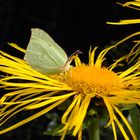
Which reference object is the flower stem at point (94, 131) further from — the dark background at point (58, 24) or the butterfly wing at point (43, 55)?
the dark background at point (58, 24)

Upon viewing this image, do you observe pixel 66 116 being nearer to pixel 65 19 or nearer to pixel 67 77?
pixel 67 77

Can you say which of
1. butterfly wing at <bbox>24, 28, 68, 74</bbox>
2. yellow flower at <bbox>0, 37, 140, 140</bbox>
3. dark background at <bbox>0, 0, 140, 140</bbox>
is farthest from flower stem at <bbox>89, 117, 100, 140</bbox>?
dark background at <bbox>0, 0, 140, 140</bbox>

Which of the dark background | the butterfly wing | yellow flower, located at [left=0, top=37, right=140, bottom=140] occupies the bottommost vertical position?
yellow flower, located at [left=0, top=37, right=140, bottom=140]

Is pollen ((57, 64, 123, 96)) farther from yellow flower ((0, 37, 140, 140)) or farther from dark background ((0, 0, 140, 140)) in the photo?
dark background ((0, 0, 140, 140))

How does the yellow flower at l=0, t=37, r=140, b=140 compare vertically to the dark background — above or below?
below

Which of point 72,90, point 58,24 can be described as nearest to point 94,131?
point 72,90

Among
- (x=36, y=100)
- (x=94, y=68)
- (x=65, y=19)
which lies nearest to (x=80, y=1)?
(x=65, y=19)

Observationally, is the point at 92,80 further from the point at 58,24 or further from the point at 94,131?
the point at 58,24
